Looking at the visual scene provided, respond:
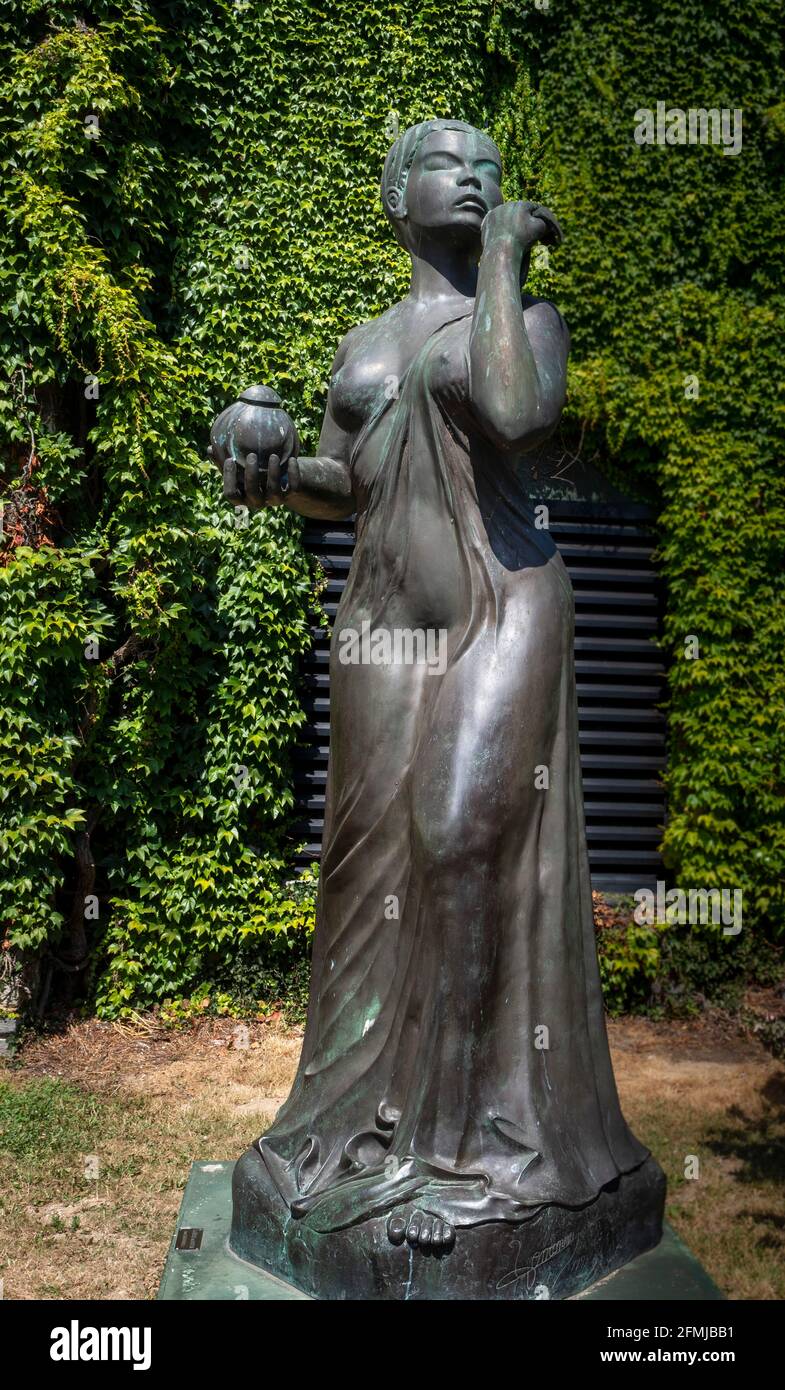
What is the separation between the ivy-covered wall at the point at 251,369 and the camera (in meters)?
7.42

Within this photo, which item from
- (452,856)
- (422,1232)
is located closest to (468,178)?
(452,856)

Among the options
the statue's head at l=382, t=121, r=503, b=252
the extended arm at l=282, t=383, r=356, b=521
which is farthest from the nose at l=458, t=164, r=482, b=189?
the extended arm at l=282, t=383, r=356, b=521

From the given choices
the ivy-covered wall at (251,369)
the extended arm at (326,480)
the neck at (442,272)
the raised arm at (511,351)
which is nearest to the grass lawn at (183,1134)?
the ivy-covered wall at (251,369)

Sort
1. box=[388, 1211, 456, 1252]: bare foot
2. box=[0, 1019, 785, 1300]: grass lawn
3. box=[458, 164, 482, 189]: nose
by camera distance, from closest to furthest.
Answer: box=[388, 1211, 456, 1252]: bare foot → box=[458, 164, 482, 189]: nose → box=[0, 1019, 785, 1300]: grass lawn

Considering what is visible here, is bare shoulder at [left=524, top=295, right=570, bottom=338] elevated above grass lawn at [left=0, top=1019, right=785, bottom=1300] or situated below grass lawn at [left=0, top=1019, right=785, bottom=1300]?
above

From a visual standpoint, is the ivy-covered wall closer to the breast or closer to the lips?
the breast

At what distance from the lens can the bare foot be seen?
2748 mm

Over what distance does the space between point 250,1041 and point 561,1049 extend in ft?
16.3

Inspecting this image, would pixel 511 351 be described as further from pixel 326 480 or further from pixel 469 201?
pixel 326 480

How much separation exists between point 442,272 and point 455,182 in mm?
230

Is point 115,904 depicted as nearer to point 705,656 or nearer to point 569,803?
point 705,656

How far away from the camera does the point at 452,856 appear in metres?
2.90

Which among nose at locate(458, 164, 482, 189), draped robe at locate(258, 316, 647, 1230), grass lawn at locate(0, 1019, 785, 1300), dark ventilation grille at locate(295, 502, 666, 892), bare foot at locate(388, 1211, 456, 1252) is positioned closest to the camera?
bare foot at locate(388, 1211, 456, 1252)

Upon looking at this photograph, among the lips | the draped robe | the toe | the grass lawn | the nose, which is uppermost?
the nose
